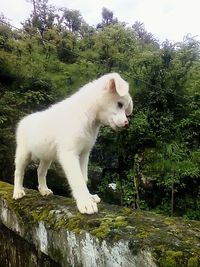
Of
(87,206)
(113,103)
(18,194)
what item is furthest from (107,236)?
(18,194)

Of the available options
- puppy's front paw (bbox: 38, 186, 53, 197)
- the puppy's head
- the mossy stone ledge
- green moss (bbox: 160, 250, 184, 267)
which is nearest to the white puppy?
the puppy's head

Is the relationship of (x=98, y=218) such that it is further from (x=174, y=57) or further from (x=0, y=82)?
(x=174, y=57)

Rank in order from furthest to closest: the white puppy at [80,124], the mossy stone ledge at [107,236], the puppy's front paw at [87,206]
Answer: the white puppy at [80,124] → the puppy's front paw at [87,206] → the mossy stone ledge at [107,236]

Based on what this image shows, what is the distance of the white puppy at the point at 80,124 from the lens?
295cm

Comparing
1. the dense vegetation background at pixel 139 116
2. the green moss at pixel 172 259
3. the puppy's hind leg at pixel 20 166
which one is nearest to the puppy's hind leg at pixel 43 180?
the puppy's hind leg at pixel 20 166

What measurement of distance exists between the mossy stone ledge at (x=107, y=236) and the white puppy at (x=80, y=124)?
0.26m

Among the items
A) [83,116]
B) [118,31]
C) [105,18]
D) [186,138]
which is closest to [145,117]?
[186,138]

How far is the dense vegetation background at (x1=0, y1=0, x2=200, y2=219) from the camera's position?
41.6 ft

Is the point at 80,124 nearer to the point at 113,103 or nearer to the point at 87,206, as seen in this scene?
the point at 113,103

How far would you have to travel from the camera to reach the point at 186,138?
→ 48.3 ft

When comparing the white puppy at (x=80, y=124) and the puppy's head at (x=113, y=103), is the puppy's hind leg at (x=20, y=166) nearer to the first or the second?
the white puppy at (x=80, y=124)

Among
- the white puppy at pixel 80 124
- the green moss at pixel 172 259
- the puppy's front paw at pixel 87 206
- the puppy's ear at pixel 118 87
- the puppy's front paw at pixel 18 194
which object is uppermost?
the puppy's ear at pixel 118 87

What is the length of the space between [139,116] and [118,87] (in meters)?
11.9

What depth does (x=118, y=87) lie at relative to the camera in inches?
118
